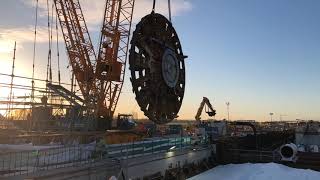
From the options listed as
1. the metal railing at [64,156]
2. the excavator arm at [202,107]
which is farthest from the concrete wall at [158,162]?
the excavator arm at [202,107]

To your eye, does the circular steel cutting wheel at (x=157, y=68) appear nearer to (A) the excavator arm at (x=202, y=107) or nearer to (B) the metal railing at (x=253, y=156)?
(B) the metal railing at (x=253, y=156)

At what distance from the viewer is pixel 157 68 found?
28.7 metres

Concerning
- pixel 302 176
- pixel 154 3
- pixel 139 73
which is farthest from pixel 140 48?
pixel 302 176

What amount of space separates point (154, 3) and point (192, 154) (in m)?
11.3

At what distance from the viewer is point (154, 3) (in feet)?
94.0

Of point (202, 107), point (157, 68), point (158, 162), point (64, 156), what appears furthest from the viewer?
point (202, 107)

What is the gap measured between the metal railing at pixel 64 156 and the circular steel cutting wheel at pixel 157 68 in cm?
527

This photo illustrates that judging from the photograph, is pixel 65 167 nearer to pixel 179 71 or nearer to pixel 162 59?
pixel 162 59

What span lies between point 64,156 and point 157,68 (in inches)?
521

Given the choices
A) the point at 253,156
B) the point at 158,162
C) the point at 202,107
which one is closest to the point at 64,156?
the point at 158,162

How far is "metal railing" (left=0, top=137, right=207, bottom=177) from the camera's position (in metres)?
14.7

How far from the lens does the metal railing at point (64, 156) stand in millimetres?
14703

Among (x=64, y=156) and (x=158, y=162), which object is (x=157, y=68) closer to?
(x=158, y=162)

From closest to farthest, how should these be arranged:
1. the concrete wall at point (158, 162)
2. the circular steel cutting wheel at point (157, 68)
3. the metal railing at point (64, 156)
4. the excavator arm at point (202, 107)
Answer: the metal railing at point (64, 156)
the concrete wall at point (158, 162)
the circular steel cutting wheel at point (157, 68)
the excavator arm at point (202, 107)
